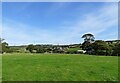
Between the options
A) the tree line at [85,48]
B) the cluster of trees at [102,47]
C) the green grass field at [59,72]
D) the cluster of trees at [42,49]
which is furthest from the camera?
the cluster of trees at [42,49]

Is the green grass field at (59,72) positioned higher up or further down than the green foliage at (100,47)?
further down

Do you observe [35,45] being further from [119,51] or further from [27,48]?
[119,51]

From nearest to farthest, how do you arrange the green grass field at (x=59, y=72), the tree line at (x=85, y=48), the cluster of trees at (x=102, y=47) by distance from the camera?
the green grass field at (x=59, y=72) < the cluster of trees at (x=102, y=47) < the tree line at (x=85, y=48)

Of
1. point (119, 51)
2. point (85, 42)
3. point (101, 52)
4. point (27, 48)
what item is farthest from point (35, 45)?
point (119, 51)

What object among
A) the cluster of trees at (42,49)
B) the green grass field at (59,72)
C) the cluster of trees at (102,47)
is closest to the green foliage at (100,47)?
the cluster of trees at (102,47)

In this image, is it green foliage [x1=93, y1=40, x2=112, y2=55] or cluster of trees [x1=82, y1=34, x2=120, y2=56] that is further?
green foliage [x1=93, y1=40, x2=112, y2=55]

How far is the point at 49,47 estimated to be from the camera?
103m

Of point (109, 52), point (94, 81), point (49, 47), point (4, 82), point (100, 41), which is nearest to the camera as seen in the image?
point (4, 82)

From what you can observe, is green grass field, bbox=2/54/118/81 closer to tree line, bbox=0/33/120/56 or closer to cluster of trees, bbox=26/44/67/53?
tree line, bbox=0/33/120/56

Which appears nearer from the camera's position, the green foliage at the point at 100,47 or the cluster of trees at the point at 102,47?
the cluster of trees at the point at 102,47

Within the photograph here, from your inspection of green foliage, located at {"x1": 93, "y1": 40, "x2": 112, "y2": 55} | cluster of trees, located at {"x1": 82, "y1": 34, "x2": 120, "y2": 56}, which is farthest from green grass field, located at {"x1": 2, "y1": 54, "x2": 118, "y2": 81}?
green foliage, located at {"x1": 93, "y1": 40, "x2": 112, "y2": 55}

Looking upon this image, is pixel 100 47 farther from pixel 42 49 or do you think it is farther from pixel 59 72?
pixel 59 72

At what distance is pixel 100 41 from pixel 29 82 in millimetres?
77123

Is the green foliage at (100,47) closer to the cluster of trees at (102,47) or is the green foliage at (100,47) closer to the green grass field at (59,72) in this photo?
the cluster of trees at (102,47)
